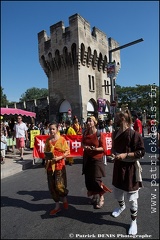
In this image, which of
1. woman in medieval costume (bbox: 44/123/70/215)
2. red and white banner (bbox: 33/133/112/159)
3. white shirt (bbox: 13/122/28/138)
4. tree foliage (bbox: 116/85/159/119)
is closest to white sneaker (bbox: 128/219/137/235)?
woman in medieval costume (bbox: 44/123/70/215)

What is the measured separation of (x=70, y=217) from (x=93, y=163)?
978 millimetres

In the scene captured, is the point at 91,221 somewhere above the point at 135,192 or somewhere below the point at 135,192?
below

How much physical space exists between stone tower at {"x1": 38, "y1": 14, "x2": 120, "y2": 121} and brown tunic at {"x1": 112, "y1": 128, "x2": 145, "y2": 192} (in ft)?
60.3

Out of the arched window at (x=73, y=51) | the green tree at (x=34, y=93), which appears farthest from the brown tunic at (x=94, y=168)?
the green tree at (x=34, y=93)

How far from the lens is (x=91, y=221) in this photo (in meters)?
3.03

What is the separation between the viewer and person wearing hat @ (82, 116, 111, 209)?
3555 millimetres

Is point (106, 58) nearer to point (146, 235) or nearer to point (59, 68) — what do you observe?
point (59, 68)

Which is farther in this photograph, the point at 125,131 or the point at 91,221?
the point at 91,221

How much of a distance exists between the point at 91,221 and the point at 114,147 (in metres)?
1.19

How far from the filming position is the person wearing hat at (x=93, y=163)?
140 inches

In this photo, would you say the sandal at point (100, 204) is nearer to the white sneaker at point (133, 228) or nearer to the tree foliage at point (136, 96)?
the white sneaker at point (133, 228)

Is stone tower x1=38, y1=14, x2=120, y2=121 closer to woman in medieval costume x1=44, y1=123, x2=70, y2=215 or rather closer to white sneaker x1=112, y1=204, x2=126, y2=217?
woman in medieval costume x1=44, y1=123, x2=70, y2=215

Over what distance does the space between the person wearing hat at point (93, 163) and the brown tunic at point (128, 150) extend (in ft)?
2.13

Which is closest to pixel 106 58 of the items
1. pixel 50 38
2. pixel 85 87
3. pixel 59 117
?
pixel 85 87
